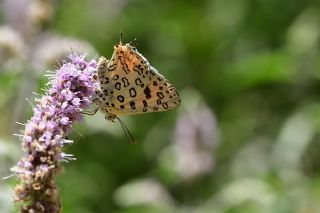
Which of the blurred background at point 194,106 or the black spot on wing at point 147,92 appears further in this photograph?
the blurred background at point 194,106

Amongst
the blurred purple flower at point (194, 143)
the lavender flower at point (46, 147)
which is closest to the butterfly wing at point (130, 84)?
the lavender flower at point (46, 147)

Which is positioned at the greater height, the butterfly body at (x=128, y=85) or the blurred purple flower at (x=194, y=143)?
the blurred purple flower at (x=194, y=143)

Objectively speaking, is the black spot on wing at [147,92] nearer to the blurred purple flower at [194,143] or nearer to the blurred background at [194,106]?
the blurred background at [194,106]

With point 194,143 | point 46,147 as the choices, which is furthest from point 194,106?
point 46,147

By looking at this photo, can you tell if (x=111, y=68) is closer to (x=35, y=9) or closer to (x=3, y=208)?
(x=3, y=208)

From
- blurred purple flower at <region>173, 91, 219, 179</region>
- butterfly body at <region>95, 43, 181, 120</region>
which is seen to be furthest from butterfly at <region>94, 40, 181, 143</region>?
blurred purple flower at <region>173, 91, 219, 179</region>

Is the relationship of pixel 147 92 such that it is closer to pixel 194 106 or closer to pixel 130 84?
pixel 130 84

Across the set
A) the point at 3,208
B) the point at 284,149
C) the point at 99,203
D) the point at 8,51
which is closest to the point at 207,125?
the point at 284,149

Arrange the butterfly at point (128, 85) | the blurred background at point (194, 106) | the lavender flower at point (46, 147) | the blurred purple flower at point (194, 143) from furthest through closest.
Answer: the blurred purple flower at point (194, 143) < the blurred background at point (194, 106) < the butterfly at point (128, 85) < the lavender flower at point (46, 147)
